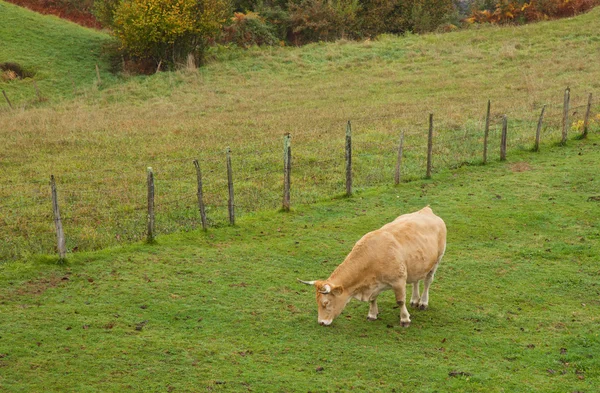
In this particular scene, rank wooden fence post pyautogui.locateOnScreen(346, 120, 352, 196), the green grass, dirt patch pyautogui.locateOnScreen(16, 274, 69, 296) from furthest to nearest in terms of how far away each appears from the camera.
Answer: wooden fence post pyautogui.locateOnScreen(346, 120, 352, 196) < dirt patch pyautogui.locateOnScreen(16, 274, 69, 296) < the green grass

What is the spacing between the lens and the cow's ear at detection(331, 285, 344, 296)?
10742 millimetres

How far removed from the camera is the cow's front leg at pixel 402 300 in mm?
11047

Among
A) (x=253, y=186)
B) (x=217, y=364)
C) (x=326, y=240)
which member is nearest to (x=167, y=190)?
(x=253, y=186)

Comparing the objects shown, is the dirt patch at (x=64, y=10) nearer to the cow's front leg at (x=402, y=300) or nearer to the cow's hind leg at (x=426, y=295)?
the cow's hind leg at (x=426, y=295)

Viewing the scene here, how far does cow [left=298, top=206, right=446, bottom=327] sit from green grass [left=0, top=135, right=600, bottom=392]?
52cm

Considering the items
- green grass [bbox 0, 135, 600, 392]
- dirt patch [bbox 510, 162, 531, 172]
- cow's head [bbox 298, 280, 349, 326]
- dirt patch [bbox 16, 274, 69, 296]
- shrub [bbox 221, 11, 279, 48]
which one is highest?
shrub [bbox 221, 11, 279, 48]

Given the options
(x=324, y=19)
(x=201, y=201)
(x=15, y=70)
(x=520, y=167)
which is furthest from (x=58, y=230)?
(x=324, y=19)

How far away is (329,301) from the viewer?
10844mm

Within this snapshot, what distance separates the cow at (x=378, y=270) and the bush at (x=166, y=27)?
3330 centimetres

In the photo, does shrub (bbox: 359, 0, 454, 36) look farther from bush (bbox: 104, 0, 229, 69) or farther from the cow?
the cow

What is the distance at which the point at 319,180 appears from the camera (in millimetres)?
20969

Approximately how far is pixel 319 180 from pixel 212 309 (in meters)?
9.69

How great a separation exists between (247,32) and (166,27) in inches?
501

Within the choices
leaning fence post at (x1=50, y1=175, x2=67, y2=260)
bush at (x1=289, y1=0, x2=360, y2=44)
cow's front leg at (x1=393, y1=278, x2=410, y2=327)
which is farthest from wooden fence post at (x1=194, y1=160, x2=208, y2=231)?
bush at (x1=289, y1=0, x2=360, y2=44)
